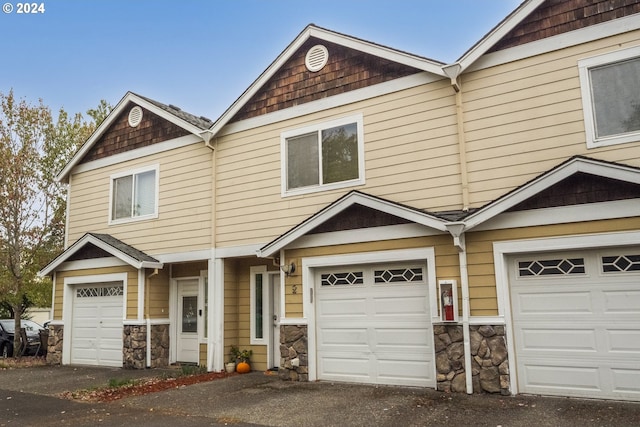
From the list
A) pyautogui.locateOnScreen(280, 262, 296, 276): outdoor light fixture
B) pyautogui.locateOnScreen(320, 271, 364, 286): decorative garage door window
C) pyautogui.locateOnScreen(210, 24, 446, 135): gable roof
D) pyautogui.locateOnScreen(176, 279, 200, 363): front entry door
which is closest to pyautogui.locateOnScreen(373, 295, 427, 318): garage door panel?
pyautogui.locateOnScreen(320, 271, 364, 286): decorative garage door window

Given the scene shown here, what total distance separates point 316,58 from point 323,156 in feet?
6.81

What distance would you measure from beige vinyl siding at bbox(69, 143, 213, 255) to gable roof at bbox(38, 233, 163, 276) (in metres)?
0.25

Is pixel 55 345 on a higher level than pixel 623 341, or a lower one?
lower

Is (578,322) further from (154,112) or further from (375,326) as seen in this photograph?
(154,112)

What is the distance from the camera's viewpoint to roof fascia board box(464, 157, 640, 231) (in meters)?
6.53

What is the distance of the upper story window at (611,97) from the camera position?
7.12 metres

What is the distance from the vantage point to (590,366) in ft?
22.6

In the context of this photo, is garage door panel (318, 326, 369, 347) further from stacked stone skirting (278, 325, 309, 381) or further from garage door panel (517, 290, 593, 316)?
A: garage door panel (517, 290, 593, 316)

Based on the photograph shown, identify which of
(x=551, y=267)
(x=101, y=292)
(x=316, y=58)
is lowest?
(x=101, y=292)

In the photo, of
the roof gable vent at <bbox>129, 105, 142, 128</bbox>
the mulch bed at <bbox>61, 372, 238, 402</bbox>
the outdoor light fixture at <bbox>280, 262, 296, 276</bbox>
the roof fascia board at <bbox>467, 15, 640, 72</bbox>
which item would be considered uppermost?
the roof gable vent at <bbox>129, 105, 142, 128</bbox>

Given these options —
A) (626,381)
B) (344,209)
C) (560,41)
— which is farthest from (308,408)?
(560,41)

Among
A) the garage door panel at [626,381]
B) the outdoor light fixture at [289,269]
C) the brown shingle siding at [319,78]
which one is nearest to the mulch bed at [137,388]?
the outdoor light fixture at [289,269]

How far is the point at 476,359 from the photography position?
24.6 feet

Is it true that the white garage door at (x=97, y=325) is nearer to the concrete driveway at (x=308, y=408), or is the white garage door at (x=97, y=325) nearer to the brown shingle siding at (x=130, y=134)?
the concrete driveway at (x=308, y=408)
